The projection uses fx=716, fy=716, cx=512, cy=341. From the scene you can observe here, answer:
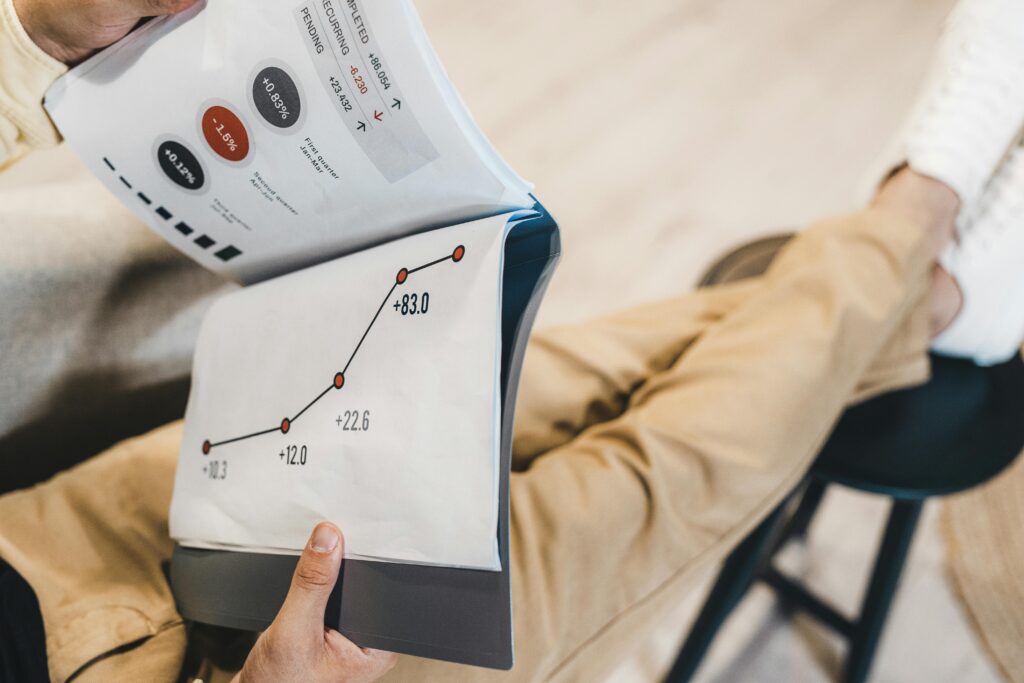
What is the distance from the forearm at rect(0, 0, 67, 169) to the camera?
0.41 metres

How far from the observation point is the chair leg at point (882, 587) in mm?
693

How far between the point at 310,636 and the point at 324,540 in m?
0.05

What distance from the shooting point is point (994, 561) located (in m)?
0.96

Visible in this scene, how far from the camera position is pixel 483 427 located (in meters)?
0.33

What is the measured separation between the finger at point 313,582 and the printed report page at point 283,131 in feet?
0.53

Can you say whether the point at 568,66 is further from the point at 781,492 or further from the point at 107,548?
the point at 107,548

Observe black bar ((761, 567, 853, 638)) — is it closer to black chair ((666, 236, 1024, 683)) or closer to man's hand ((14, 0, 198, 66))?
black chair ((666, 236, 1024, 683))

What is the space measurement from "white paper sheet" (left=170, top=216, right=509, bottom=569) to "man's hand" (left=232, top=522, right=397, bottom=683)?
0.01m

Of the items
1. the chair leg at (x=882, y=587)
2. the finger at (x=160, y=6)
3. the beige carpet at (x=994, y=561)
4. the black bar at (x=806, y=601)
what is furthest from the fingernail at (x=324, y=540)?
the beige carpet at (x=994, y=561)

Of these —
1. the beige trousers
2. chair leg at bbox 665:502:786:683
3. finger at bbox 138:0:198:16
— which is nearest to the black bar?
chair leg at bbox 665:502:786:683

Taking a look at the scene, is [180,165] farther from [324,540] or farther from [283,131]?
[324,540]

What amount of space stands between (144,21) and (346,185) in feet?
0.50

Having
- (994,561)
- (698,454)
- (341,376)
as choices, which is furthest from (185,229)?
(994,561)

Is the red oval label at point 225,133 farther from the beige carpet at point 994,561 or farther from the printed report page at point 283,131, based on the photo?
the beige carpet at point 994,561
